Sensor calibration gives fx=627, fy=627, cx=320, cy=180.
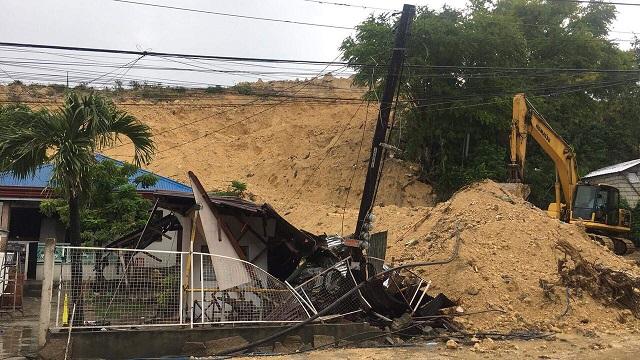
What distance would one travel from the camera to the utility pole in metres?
13.5

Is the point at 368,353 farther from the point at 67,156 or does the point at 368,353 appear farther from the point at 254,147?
the point at 254,147

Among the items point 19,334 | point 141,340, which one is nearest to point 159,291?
point 141,340

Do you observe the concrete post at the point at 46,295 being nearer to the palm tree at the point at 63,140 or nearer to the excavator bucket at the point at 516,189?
the palm tree at the point at 63,140

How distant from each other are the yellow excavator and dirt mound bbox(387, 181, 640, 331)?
9.25 feet

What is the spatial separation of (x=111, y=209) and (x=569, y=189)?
15759mm

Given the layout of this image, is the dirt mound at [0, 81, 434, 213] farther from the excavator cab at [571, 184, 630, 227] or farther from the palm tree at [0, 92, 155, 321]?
the palm tree at [0, 92, 155, 321]

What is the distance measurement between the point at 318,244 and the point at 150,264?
201 inches

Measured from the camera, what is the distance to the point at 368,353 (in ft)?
36.2

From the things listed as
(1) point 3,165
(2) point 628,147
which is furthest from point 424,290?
(2) point 628,147

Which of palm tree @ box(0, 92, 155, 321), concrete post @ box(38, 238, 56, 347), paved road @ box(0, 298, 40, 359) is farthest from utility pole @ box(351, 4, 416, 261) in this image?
paved road @ box(0, 298, 40, 359)

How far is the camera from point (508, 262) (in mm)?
15508

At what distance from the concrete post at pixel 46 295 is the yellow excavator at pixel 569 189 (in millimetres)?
15394

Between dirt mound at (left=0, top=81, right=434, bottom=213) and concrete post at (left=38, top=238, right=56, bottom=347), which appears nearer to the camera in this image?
concrete post at (left=38, top=238, right=56, bottom=347)

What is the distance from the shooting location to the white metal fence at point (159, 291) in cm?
1027
